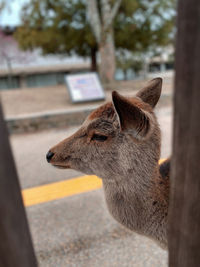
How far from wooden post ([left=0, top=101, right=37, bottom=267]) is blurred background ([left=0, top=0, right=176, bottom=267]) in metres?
0.65

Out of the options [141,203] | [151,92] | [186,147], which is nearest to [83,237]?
[141,203]

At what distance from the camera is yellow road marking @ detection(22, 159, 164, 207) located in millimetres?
3436

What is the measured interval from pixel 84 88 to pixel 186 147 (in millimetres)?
7891

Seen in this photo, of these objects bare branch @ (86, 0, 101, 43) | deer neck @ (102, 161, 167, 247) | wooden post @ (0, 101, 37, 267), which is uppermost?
bare branch @ (86, 0, 101, 43)

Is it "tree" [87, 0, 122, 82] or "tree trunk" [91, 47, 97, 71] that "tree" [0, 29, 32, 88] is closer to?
"tree trunk" [91, 47, 97, 71]

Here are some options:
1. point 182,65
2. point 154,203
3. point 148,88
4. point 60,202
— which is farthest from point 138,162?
point 60,202

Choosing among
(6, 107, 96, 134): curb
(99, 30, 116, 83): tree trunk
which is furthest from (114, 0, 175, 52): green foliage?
(6, 107, 96, 134): curb

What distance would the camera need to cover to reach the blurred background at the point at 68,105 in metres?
2.50

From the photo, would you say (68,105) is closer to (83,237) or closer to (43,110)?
(43,110)

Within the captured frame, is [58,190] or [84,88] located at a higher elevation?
[84,88]

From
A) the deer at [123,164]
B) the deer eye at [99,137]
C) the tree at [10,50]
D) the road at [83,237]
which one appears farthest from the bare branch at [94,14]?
the deer eye at [99,137]

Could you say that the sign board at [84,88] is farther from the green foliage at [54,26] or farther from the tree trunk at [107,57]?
the green foliage at [54,26]

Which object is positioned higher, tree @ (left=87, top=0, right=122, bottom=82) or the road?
tree @ (left=87, top=0, right=122, bottom=82)

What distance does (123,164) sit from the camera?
4.78ft
